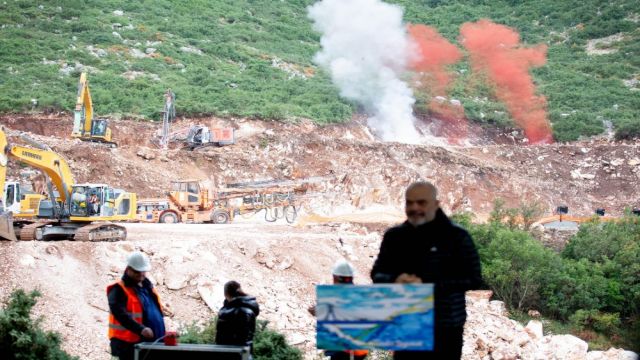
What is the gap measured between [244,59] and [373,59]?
8870mm

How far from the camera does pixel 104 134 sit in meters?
36.2

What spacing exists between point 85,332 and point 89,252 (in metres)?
3.46

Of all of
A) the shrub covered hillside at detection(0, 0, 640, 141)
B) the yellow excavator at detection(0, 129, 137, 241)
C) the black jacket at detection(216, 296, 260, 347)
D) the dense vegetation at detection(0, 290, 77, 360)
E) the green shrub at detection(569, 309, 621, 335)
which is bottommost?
the green shrub at detection(569, 309, 621, 335)

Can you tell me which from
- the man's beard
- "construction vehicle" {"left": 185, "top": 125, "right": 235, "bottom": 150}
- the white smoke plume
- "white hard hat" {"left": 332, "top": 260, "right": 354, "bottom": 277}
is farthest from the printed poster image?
the white smoke plume

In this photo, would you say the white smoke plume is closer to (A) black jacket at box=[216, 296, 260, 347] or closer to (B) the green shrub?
(B) the green shrub

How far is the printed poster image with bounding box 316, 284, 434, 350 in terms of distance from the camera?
5.09m

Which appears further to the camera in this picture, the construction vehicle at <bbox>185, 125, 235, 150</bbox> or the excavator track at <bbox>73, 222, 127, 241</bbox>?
the construction vehicle at <bbox>185, 125, 235, 150</bbox>

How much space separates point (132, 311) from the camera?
694 centimetres

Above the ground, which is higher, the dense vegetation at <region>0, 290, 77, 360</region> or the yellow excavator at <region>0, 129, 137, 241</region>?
the yellow excavator at <region>0, 129, 137, 241</region>

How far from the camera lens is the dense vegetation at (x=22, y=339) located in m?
9.09

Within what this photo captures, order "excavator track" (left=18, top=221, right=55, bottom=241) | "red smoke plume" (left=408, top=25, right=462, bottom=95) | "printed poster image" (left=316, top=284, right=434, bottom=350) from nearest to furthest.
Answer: "printed poster image" (left=316, top=284, right=434, bottom=350) < "excavator track" (left=18, top=221, right=55, bottom=241) < "red smoke plume" (left=408, top=25, right=462, bottom=95)

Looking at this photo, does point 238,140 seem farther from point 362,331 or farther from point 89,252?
point 362,331

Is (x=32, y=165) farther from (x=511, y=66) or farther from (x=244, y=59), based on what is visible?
(x=511, y=66)

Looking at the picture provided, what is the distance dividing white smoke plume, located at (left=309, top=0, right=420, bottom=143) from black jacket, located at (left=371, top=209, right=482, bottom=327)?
45.7 m
